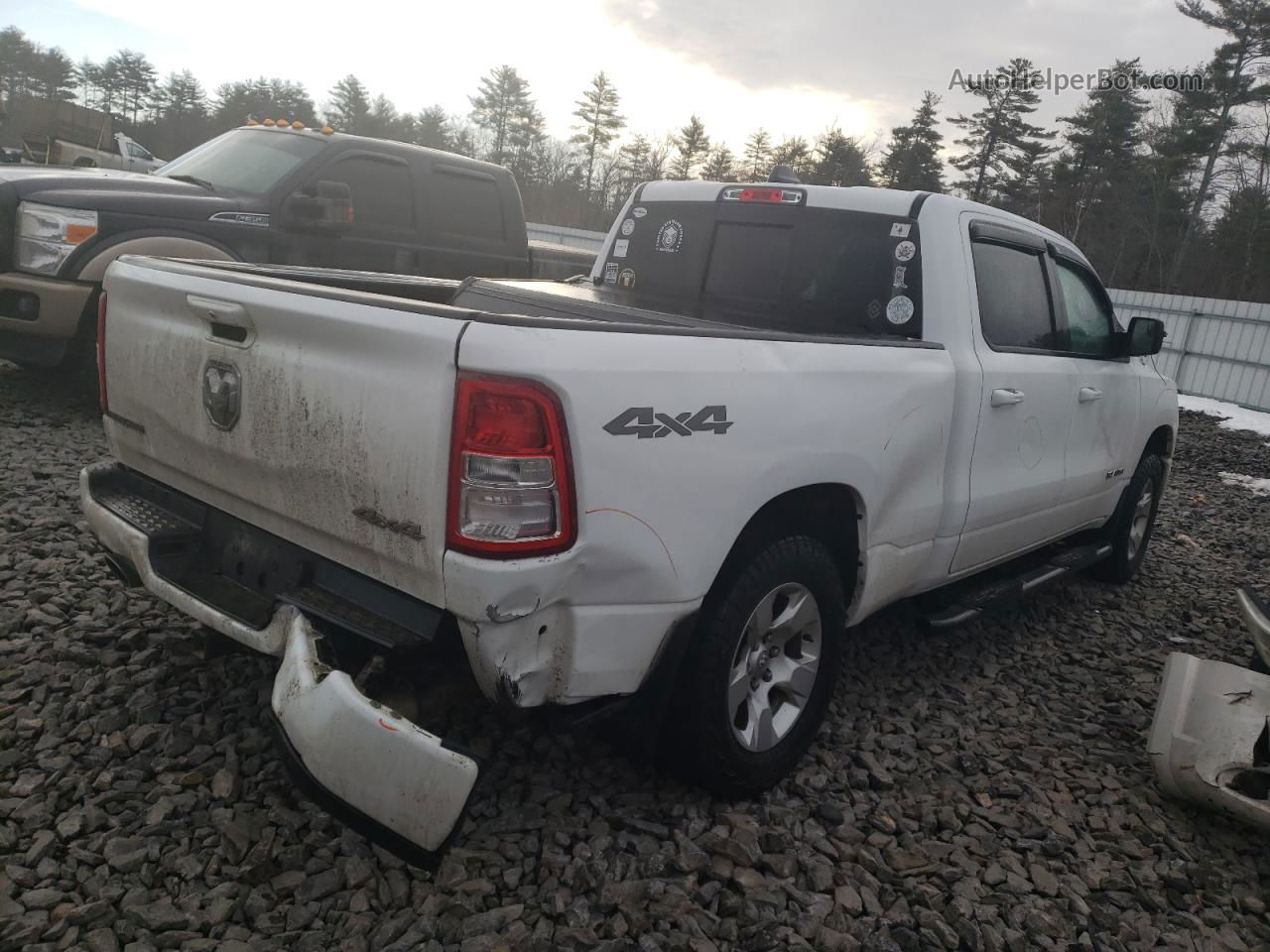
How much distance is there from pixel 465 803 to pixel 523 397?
82 cm

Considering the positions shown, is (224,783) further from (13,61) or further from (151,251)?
(13,61)

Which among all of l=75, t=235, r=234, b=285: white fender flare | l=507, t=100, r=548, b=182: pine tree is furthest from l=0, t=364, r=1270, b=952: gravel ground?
l=507, t=100, r=548, b=182: pine tree

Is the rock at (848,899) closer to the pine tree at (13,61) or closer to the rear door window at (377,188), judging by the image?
the rear door window at (377,188)

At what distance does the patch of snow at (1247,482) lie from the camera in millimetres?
9000

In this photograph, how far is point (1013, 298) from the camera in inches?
144

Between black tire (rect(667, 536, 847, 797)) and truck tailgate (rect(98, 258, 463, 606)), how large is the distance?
80 centimetres

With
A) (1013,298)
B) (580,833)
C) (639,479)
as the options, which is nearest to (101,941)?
(580,833)

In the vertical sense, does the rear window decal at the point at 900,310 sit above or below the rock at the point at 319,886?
above

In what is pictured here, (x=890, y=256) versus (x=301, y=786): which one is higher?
(x=890, y=256)

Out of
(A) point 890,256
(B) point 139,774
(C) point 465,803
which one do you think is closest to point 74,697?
(B) point 139,774

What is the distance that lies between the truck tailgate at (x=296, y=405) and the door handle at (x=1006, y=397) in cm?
223

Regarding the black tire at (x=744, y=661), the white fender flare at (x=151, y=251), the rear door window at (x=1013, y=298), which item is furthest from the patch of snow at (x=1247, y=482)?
the white fender flare at (x=151, y=251)

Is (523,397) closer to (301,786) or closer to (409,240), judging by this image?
(301,786)

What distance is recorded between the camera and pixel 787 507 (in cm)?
260
